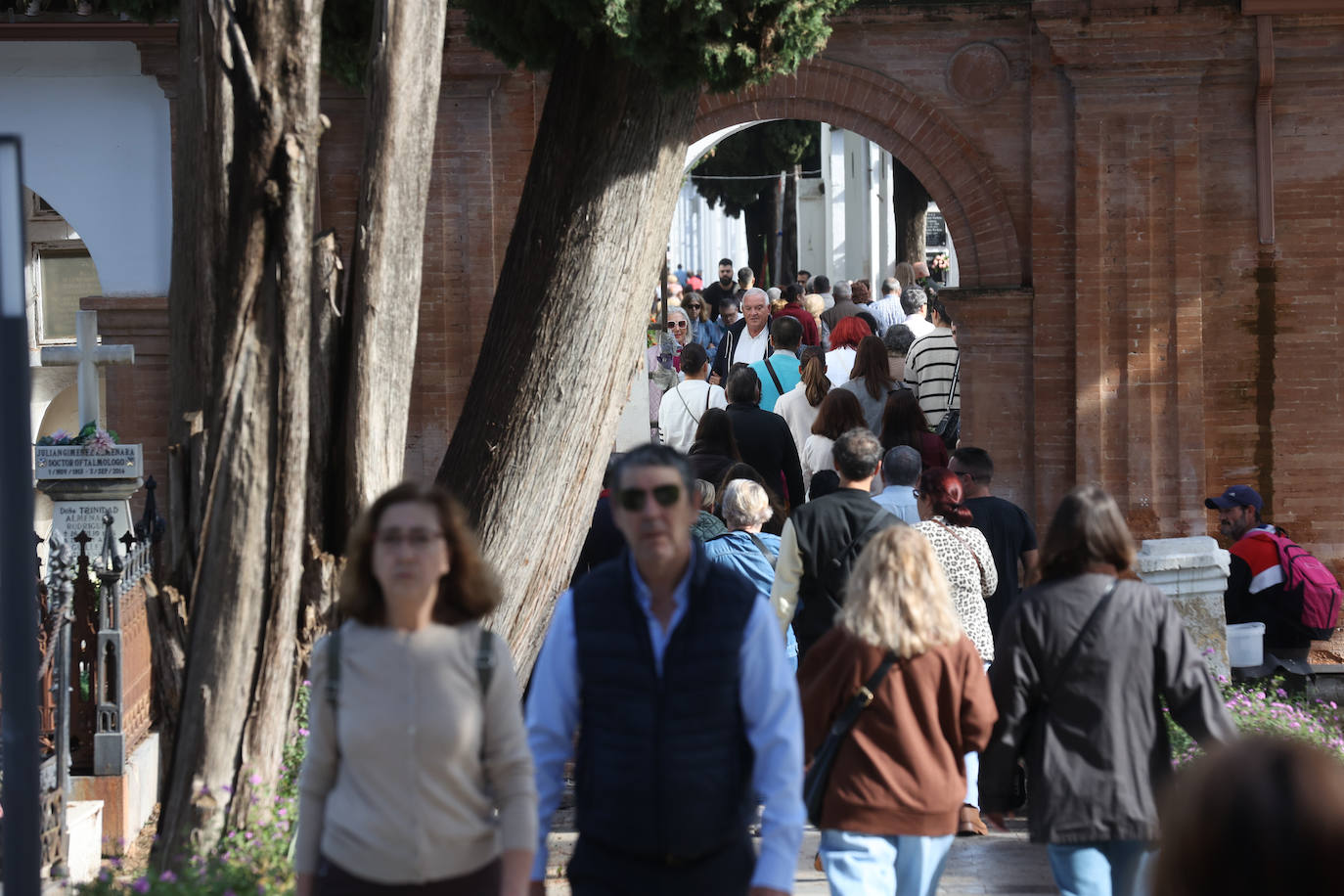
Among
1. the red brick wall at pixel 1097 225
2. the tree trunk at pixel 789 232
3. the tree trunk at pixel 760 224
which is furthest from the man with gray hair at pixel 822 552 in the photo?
the tree trunk at pixel 760 224

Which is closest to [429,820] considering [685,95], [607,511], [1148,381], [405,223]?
[405,223]

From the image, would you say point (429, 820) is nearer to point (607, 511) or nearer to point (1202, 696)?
point (1202, 696)

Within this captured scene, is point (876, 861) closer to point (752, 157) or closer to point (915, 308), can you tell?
point (915, 308)

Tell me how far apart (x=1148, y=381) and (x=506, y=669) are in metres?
8.36

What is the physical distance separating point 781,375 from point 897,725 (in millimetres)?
6306

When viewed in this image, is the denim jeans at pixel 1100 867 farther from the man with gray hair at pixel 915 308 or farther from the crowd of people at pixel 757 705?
the man with gray hair at pixel 915 308

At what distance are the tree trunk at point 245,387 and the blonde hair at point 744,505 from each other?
208 centimetres

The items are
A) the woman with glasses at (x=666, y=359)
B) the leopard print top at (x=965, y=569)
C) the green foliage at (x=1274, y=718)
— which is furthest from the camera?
the woman with glasses at (x=666, y=359)

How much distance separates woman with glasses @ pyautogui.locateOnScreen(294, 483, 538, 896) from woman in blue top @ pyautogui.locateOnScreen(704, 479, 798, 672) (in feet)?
10.4

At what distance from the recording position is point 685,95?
21.2ft

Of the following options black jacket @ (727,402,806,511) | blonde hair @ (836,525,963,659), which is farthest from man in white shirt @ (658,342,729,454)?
blonde hair @ (836,525,963,659)

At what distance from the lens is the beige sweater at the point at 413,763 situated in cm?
346

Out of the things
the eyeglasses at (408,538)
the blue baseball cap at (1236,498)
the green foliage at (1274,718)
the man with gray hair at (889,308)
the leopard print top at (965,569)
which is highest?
the man with gray hair at (889,308)

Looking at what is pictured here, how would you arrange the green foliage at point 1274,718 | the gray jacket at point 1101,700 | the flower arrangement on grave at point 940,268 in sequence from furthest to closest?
the flower arrangement on grave at point 940,268 → the green foliage at point 1274,718 → the gray jacket at point 1101,700
